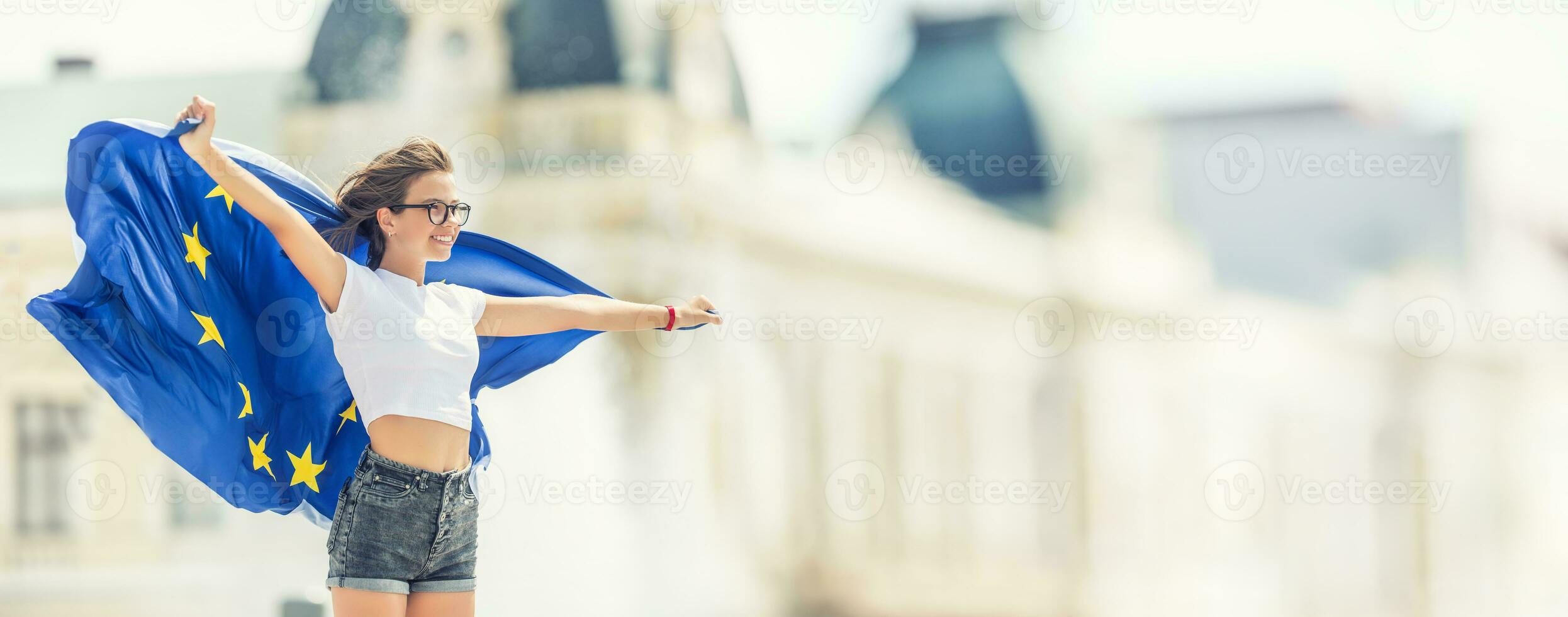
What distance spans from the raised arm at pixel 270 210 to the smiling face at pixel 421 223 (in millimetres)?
186

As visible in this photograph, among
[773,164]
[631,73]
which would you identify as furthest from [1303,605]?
[631,73]

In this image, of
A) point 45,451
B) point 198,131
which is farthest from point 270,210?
point 45,451

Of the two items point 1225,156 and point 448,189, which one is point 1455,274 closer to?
point 1225,156

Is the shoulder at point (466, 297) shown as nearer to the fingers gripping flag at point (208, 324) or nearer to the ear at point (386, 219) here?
the ear at point (386, 219)

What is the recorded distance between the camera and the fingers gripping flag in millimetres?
3375

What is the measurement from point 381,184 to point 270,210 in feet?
1.06

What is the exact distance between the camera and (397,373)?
9.38ft

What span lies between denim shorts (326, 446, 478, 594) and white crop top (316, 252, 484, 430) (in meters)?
0.12

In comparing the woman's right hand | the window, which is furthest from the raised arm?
the window

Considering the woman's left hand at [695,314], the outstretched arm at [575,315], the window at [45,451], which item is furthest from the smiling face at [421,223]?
the window at [45,451]

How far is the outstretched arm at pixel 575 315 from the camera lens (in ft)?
10.7

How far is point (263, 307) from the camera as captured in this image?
11.7ft

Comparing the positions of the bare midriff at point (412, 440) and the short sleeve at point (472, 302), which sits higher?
the short sleeve at point (472, 302)

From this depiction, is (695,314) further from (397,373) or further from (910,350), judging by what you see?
(910,350)
